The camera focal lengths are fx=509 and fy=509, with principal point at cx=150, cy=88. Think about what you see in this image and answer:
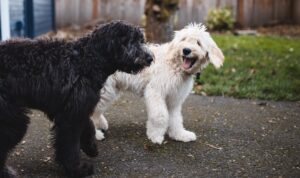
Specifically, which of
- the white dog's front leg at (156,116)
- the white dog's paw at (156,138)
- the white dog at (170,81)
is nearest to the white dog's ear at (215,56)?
the white dog at (170,81)

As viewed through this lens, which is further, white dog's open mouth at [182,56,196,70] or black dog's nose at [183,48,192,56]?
white dog's open mouth at [182,56,196,70]

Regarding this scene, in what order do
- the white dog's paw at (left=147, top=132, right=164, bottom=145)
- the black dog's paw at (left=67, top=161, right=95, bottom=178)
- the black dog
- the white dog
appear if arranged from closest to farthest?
the black dog < the black dog's paw at (left=67, top=161, right=95, bottom=178) < the white dog < the white dog's paw at (left=147, top=132, right=164, bottom=145)

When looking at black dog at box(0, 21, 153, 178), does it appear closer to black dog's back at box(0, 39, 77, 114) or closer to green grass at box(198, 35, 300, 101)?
black dog's back at box(0, 39, 77, 114)

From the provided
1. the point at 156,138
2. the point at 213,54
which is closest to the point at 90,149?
the point at 156,138

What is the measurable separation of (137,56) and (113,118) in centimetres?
226

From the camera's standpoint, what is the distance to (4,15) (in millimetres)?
9070

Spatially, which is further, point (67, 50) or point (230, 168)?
point (230, 168)

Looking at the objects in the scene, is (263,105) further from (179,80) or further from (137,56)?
(137,56)

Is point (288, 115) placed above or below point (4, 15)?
below

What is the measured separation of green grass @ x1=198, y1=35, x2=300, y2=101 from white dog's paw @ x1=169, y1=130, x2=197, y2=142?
2.42 m

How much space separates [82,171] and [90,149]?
1.48ft

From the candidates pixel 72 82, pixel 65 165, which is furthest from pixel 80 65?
pixel 65 165

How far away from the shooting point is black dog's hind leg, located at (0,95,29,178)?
14.0 feet

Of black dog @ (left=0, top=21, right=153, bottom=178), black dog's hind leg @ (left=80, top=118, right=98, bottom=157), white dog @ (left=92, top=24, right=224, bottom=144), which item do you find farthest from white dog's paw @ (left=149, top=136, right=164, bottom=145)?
black dog @ (left=0, top=21, right=153, bottom=178)
